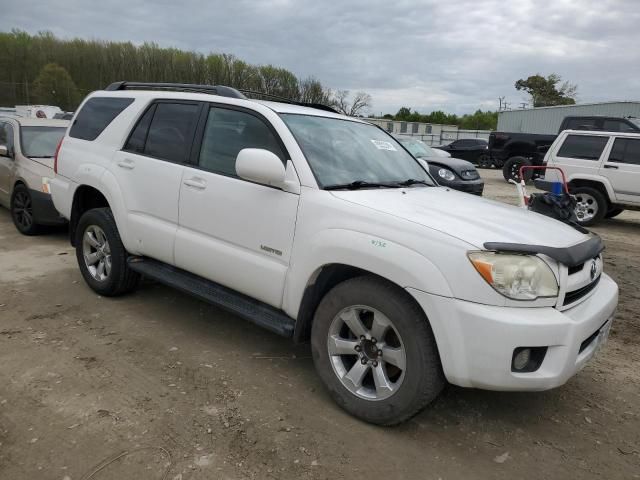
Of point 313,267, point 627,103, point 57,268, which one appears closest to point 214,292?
point 313,267

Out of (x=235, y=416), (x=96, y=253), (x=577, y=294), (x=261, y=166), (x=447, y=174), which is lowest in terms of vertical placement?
(x=235, y=416)

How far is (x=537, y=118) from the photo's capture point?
36.2 meters

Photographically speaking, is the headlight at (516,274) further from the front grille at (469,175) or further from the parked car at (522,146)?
the parked car at (522,146)

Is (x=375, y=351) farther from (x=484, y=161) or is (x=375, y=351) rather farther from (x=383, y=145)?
(x=484, y=161)

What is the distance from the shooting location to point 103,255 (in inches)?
182

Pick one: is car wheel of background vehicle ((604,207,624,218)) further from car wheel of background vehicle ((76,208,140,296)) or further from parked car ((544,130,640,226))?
car wheel of background vehicle ((76,208,140,296))

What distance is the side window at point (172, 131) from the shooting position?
3867mm

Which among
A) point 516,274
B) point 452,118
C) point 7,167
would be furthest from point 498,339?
point 452,118

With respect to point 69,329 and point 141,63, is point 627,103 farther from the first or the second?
point 141,63

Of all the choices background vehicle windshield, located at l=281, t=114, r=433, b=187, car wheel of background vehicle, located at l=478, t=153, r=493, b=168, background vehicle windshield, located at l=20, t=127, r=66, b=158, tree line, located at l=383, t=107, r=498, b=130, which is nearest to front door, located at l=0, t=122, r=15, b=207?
background vehicle windshield, located at l=20, t=127, r=66, b=158

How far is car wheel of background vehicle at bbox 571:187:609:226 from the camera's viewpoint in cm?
998

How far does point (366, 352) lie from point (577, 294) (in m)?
1.18

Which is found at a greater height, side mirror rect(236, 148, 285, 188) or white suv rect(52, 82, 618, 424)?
side mirror rect(236, 148, 285, 188)

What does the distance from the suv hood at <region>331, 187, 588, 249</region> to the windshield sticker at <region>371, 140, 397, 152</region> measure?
60cm
